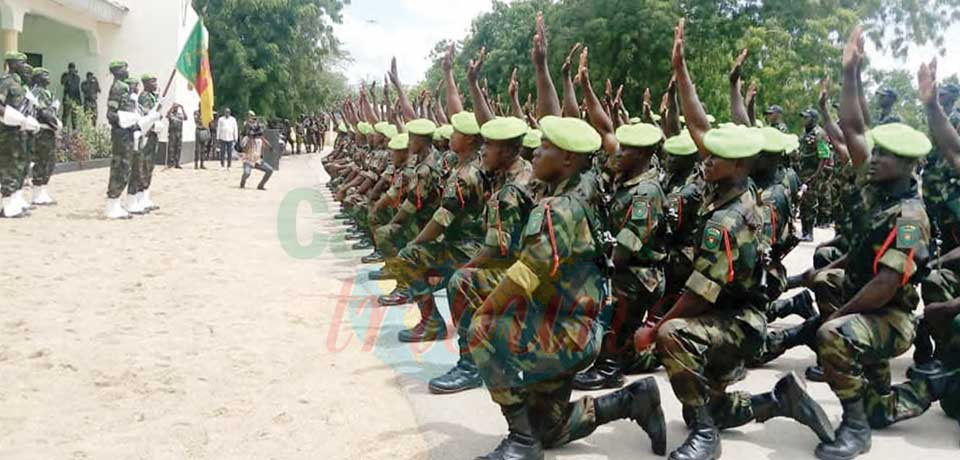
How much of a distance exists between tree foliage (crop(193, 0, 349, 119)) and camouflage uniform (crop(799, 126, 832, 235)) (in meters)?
25.9

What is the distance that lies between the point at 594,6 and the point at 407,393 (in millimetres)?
24341

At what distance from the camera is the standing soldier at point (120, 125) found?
1155 centimetres

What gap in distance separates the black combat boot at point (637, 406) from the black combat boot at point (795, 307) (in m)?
2.67

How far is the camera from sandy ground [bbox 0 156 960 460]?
3.99 metres

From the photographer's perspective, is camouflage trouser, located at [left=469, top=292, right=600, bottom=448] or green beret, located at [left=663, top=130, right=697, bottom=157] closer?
camouflage trouser, located at [left=469, top=292, right=600, bottom=448]

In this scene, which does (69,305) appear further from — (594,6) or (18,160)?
(594,6)

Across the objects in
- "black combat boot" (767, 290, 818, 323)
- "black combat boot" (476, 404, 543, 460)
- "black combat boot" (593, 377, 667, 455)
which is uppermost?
"black combat boot" (767, 290, 818, 323)

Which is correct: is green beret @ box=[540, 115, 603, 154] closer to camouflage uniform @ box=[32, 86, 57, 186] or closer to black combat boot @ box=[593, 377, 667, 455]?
black combat boot @ box=[593, 377, 667, 455]

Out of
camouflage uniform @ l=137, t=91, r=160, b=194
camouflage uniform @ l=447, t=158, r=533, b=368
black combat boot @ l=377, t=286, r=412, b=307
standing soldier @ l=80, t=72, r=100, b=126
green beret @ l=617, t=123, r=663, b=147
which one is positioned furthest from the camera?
standing soldier @ l=80, t=72, r=100, b=126

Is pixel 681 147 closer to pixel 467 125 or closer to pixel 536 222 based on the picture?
pixel 467 125

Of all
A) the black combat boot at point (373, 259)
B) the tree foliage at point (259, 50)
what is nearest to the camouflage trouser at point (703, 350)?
the black combat boot at point (373, 259)

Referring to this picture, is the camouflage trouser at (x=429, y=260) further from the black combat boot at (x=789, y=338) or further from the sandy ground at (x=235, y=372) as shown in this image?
the black combat boot at (x=789, y=338)

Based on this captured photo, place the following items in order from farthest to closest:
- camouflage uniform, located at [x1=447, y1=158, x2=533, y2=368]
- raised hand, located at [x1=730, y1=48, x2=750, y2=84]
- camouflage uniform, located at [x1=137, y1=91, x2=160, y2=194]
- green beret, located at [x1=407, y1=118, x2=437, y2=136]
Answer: camouflage uniform, located at [x1=137, y1=91, x2=160, y2=194] < green beret, located at [x1=407, y1=118, x2=437, y2=136] < raised hand, located at [x1=730, y1=48, x2=750, y2=84] < camouflage uniform, located at [x1=447, y1=158, x2=533, y2=368]

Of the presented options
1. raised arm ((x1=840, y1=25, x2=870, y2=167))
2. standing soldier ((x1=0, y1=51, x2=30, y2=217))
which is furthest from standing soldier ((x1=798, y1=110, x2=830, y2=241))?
standing soldier ((x1=0, y1=51, x2=30, y2=217))
